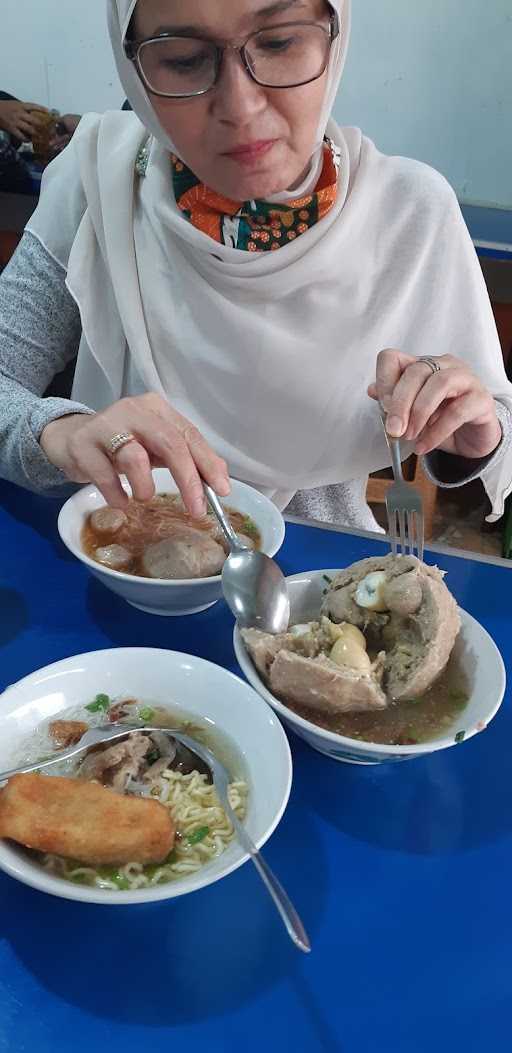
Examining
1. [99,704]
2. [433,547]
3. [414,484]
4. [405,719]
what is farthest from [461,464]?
[414,484]

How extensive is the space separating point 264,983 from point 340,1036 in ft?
0.23

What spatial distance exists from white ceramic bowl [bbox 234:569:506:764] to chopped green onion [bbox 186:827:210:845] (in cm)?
13

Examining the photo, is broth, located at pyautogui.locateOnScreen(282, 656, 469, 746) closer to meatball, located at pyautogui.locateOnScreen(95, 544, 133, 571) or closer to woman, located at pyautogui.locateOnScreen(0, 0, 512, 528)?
→ meatball, located at pyautogui.locateOnScreen(95, 544, 133, 571)

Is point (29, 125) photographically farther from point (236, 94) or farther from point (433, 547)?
point (433, 547)

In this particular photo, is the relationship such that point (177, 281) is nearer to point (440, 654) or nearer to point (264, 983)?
point (440, 654)

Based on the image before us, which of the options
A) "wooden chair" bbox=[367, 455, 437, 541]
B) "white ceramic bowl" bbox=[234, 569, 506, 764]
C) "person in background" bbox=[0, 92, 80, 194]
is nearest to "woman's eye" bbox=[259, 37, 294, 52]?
"white ceramic bowl" bbox=[234, 569, 506, 764]

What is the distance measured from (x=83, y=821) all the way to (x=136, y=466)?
0.46m

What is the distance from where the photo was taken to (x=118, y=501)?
108 centimetres

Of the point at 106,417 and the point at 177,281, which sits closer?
the point at 106,417

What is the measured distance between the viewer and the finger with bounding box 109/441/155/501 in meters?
1.02

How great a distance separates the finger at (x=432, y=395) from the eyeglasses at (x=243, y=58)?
0.45m

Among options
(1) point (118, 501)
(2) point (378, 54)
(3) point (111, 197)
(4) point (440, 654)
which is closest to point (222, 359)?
(3) point (111, 197)

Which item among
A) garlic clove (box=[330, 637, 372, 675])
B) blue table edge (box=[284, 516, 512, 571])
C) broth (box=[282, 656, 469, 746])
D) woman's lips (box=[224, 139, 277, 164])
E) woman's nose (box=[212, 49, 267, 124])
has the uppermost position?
woman's nose (box=[212, 49, 267, 124])

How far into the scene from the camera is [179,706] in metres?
0.89
